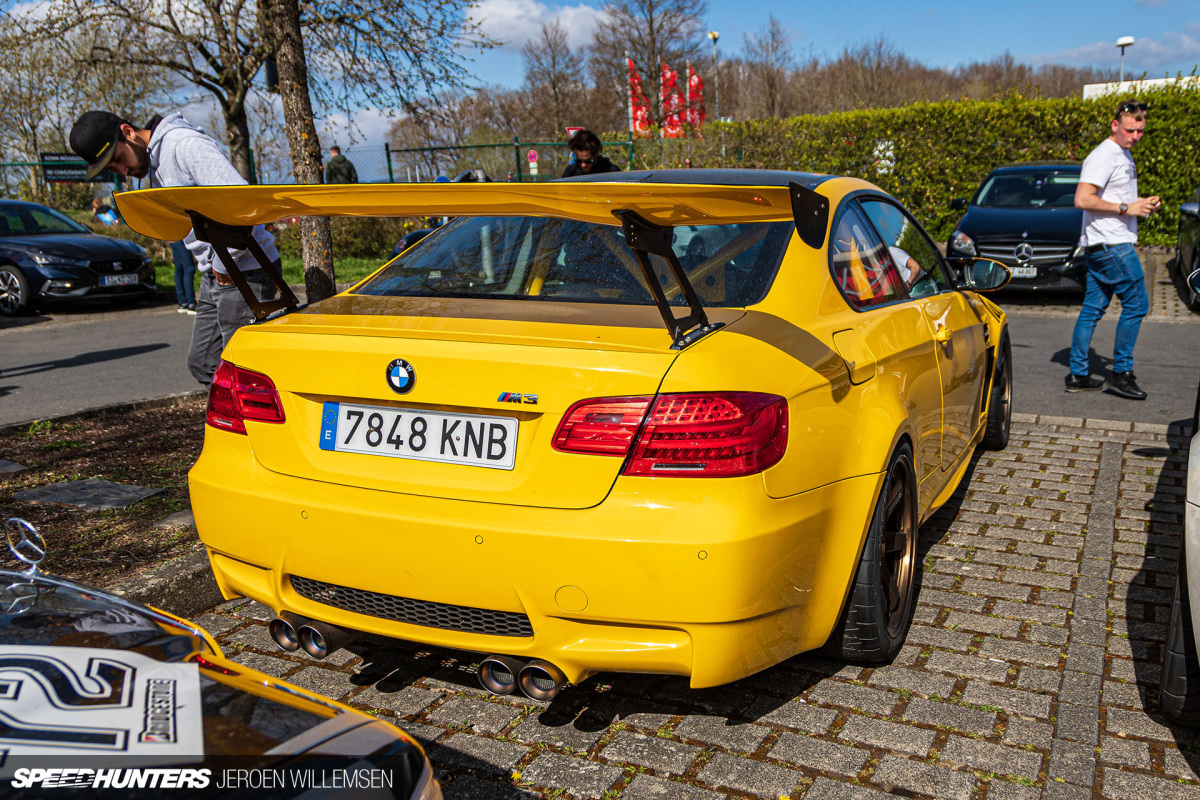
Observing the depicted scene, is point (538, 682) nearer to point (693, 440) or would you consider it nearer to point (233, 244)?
point (693, 440)

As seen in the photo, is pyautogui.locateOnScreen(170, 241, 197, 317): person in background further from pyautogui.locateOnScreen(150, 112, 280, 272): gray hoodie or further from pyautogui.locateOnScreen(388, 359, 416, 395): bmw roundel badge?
pyautogui.locateOnScreen(388, 359, 416, 395): bmw roundel badge

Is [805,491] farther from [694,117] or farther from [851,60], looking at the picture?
[851,60]

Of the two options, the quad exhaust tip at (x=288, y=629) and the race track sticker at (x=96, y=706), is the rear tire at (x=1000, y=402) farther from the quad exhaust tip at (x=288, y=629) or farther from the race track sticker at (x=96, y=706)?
the race track sticker at (x=96, y=706)

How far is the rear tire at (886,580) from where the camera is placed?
3.00m

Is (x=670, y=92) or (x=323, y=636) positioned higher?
(x=670, y=92)

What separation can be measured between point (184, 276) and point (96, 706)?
41.0ft

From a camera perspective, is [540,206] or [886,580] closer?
[540,206]

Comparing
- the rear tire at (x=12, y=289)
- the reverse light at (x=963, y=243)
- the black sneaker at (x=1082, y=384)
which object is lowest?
the black sneaker at (x=1082, y=384)

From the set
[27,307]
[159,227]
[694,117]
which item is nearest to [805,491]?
[159,227]

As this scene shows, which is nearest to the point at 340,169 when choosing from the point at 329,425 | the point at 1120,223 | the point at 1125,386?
the point at 1120,223

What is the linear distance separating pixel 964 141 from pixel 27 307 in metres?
16.9

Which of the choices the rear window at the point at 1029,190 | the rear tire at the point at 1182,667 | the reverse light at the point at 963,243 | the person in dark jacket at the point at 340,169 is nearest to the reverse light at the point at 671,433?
the rear tire at the point at 1182,667

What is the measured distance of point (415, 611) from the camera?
2.66 m

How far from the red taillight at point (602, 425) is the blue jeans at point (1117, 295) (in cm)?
589
